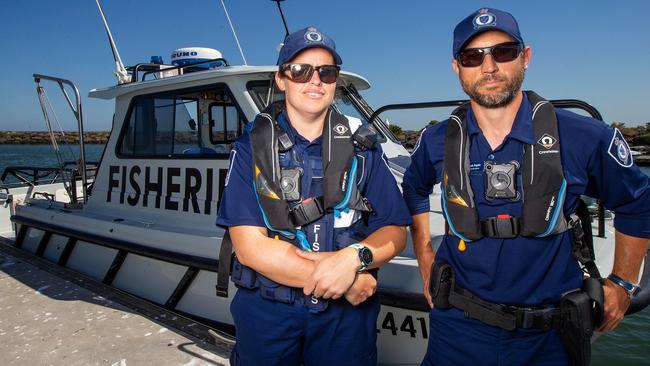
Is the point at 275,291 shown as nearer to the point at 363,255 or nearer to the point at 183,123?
the point at 363,255

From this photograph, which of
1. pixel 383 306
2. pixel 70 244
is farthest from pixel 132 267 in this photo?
pixel 383 306

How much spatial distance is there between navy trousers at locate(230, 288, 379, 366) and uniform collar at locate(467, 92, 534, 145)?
0.82 m

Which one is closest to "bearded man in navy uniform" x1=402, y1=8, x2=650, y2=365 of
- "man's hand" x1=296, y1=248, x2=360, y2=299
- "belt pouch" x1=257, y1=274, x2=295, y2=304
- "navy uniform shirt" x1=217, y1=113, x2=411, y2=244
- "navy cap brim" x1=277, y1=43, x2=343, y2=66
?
"navy uniform shirt" x1=217, y1=113, x2=411, y2=244

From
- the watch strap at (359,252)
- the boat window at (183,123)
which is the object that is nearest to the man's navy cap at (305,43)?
the watch strap at (359,252)

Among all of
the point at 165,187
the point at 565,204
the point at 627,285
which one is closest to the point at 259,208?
the point at 565,204

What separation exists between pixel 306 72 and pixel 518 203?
A: 0.93 m

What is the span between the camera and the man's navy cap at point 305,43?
1.69 meters

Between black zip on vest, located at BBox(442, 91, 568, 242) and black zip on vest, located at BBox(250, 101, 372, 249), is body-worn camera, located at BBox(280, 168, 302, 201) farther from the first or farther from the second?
black zip on vest, located at BBox(442, 91, 568, 242)

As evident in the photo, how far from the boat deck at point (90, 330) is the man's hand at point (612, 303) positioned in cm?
214

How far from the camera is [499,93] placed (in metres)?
1.54

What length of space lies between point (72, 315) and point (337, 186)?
2.90m

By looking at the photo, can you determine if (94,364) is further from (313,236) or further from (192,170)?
(313,236)

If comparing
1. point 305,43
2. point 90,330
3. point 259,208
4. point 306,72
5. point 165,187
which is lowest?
point 90,330

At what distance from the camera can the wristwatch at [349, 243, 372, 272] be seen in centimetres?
163
